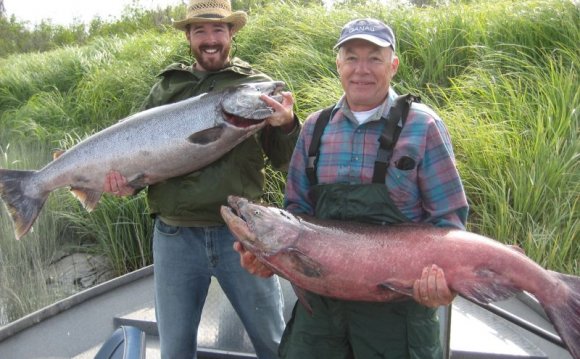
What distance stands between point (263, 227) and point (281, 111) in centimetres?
69

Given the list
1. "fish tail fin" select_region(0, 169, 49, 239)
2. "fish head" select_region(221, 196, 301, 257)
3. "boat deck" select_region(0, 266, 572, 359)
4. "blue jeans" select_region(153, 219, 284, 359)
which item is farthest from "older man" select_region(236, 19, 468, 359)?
"fish tail fin" select_region(0, 169, 49, 239)

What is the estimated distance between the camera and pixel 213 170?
8.83 feet

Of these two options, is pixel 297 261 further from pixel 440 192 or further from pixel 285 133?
pixel 285 133

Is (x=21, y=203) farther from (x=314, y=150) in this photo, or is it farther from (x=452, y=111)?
(x=452, y=111)

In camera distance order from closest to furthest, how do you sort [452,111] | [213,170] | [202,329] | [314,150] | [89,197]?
1. [314,150]
2. [213,170]
3. [89,197]
4. [202,329]
5. [452,111]

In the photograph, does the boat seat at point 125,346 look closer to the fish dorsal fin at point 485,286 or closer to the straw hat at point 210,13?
the fish dorsal fin at point 485,286

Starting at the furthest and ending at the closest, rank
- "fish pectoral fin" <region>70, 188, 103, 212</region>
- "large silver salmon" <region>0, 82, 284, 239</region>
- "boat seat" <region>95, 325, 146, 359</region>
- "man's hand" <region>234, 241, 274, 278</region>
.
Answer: "fish pectoral fin" <region>70, 188, 103, 212</region> → "large silver salmon" <region>0, 82, 284, 239</region> → "man's hand" <region>234, 241, 274, 278</region> → "boat seat" <region>95, 325, 146, 359</region>

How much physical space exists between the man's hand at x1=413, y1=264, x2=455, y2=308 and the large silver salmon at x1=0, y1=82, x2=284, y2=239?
1.09m

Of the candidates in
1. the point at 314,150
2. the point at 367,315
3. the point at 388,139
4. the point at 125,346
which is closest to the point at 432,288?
the point at 367,315

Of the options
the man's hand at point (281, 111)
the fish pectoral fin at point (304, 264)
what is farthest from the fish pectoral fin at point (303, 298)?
the man's hand at point (281, 111)

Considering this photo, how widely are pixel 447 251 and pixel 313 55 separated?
16.2 ft

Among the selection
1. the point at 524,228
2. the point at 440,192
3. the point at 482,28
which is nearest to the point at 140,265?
the point at 524,228

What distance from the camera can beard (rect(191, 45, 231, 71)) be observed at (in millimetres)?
2779

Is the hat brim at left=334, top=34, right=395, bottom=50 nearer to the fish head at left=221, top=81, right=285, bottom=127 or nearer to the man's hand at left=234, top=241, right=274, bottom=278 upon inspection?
the fish head at left=221, top=81, right=285, bottom=127
